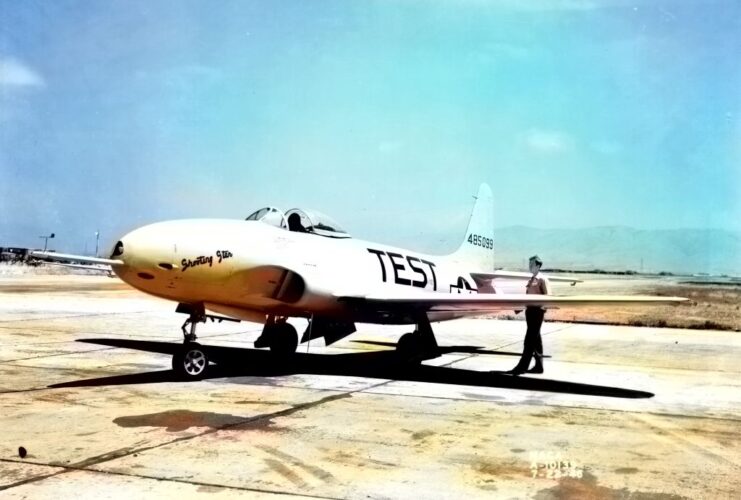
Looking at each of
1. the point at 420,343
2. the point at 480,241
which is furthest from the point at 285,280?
the point at 480,241

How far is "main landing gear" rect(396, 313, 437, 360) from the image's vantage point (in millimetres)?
12482

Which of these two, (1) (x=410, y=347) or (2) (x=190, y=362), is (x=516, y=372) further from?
(2) (x=190, y=362)

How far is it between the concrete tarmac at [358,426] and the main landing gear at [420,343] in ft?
1.17

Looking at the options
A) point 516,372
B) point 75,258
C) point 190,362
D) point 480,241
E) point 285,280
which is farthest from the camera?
point 480,241

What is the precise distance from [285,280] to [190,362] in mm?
1916

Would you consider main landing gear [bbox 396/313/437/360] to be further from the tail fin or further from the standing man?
the tail fin

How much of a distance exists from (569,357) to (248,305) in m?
7.43

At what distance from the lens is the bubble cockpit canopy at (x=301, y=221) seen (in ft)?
36.1

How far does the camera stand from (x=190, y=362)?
9.71 m

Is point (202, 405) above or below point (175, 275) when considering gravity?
below

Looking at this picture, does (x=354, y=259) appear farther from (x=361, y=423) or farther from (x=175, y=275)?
(x=361, y=423)

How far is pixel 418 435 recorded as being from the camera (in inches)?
258

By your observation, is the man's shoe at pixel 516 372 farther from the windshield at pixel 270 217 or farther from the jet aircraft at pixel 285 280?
the windshield at pixel 270 217

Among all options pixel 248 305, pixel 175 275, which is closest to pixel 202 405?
pixel 175 275
